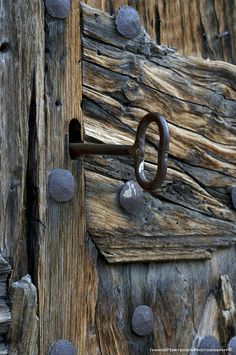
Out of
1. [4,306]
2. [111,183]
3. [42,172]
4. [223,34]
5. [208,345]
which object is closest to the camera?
[4,306]

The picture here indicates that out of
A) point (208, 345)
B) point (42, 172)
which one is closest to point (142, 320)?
point (208, 345)

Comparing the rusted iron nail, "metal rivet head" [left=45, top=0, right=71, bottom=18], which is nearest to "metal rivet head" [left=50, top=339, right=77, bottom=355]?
"metal rivet head" [left=45, top=0, right=71, bottom=18]

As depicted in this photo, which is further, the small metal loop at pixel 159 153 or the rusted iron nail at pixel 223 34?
the rusted iron nail at pixel 223 34

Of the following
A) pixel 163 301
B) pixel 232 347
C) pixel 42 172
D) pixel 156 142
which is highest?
pixel 156 142

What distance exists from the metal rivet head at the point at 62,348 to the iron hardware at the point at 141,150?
0.39 m

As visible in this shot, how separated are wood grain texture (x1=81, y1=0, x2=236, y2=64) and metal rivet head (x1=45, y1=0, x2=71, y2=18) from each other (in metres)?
0.12

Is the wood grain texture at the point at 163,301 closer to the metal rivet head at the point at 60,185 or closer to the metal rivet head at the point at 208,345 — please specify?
the metal rivet head at the point at 208,345

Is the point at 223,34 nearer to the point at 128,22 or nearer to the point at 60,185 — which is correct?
the point at 128,22

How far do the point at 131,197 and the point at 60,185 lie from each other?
0.21 meters

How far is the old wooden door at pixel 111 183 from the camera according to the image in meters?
1.64

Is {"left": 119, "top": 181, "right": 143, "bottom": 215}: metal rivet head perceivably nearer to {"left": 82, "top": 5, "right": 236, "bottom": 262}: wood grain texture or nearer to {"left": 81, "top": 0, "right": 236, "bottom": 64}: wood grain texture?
{"left": 82, "top": 5, "right": 236, "bottom": 262}: wood grain texture

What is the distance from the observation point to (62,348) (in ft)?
5.54

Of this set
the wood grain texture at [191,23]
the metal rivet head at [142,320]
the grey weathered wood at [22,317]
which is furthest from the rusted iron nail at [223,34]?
the grey weathered wood at [22,317]

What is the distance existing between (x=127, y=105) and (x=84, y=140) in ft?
0.53
